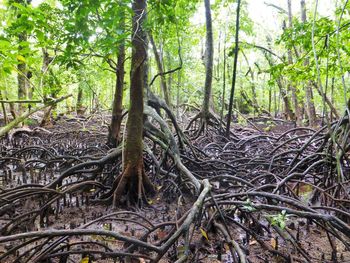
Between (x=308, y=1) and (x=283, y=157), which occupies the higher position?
(x=308, y=1)

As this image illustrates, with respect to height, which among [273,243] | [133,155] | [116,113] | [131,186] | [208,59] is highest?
[208,59]

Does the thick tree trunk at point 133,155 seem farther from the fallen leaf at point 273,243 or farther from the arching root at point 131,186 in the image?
the fallen leaf at point 273,243

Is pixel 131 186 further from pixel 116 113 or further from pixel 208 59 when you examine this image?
pixel 208 59

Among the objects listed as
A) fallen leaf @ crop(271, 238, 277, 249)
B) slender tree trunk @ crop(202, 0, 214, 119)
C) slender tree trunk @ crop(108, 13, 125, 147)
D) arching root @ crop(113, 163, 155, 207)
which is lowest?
fallen leaf @ crop(271, 238, 277, 249)

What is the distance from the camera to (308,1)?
11.4m

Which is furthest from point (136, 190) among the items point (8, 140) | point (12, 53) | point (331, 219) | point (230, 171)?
point (8, 140)

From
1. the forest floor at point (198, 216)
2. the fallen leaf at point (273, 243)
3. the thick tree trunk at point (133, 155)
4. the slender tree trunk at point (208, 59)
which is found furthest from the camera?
the slender tree trunk at point (208, 59)

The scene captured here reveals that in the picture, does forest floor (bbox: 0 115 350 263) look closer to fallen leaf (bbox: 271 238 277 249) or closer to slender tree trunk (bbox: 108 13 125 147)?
fallen leaf (bbox: 271 238 277 249)

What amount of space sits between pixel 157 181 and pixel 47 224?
1.59 m

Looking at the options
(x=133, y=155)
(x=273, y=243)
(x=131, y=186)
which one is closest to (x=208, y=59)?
(x=133, y=155)

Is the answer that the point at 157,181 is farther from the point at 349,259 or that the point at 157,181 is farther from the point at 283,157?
the point at 349,259

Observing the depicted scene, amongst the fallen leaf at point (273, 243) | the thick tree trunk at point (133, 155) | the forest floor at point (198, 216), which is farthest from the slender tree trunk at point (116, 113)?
the fallen leaf at point (273, 243)

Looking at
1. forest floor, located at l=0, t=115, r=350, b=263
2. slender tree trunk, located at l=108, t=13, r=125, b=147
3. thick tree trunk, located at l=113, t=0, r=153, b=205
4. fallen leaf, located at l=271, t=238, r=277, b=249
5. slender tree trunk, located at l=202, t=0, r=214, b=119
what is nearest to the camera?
forest floor, located at l=0, t=115, r=350, b=263

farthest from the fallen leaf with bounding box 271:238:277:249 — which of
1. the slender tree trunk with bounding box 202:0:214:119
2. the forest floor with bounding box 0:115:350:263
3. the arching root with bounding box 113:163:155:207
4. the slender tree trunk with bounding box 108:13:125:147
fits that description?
the slender tree trunk with bounding box 202:0:214:119
